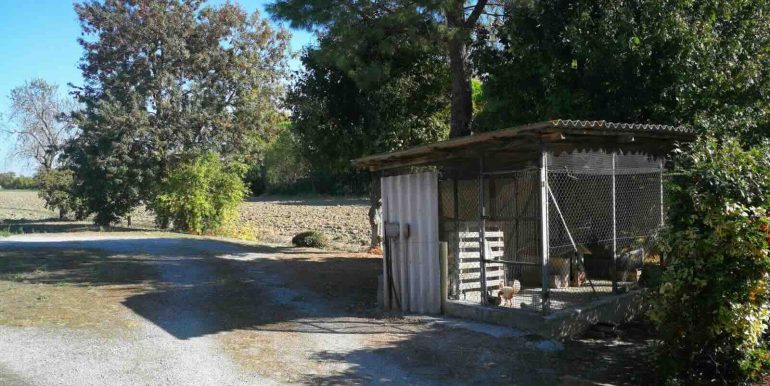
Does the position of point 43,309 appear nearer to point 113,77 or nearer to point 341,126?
point 341,126

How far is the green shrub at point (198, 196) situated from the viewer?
25.8m

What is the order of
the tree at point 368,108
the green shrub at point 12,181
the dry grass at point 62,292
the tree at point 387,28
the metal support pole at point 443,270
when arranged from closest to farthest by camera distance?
1. the dry grass at point 62,292
2. the metal support pole at point 443,270
3. the tree at point 387,28
4. the tree at point 368,108
5. the green shrub at point 12,181

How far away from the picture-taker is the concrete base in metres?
7.83

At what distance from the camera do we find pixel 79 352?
732 cm

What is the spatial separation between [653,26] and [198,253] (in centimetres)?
1246

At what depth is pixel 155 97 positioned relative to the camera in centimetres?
2819

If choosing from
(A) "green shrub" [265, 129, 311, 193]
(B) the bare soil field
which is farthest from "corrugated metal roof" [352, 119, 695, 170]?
(A) "green shrub" [265, 129, 311, 193]

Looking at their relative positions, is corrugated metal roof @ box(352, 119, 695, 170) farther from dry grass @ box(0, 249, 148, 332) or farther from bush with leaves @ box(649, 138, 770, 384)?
dry grass @ box(0, 249, 148, 332)

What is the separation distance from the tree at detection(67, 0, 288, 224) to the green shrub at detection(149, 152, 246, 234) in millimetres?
1165

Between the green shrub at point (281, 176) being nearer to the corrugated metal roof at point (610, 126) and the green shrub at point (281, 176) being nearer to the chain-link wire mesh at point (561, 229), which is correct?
the chain-link wire mesh at point (561, 229)

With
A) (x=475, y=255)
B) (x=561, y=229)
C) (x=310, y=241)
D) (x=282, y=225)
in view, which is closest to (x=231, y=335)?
(x=475, y=255)

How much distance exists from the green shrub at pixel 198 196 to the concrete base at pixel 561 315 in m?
18.8

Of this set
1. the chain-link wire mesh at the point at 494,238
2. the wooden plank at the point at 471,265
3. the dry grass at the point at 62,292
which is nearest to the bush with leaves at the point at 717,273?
the chain-link wire mesh at the point at 494,238

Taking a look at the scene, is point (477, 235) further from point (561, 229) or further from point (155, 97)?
point (155, 97)
